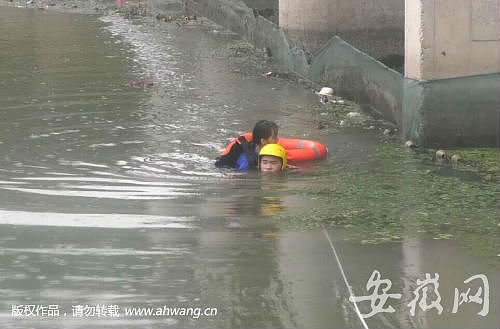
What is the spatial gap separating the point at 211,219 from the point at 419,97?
406 centimetres

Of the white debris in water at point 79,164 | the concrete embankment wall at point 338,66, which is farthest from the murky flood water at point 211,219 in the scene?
the concrete embankment wall at point 338,66

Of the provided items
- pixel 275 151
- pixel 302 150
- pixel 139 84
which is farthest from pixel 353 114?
pixel 139 84

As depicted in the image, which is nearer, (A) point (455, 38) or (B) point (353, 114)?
(A) point (455, 38)

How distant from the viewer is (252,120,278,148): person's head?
10203 mm

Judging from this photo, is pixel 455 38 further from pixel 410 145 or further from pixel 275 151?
pixel 275 151

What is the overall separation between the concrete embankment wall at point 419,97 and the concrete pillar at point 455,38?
6.5 inches

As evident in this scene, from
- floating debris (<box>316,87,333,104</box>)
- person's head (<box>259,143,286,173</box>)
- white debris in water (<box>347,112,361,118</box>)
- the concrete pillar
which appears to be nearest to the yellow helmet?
person's head (<box>259,143,286,173</box>)

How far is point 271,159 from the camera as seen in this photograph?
9.98 metres

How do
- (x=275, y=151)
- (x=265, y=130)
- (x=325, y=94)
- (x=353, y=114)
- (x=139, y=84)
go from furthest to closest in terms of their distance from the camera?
(x=139, y=84) < (x=325, y=94) < (x=353, y=114) < (x=265, y=130) < (x=275, y=151)

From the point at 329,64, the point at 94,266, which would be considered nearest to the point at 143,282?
the point at 94,266

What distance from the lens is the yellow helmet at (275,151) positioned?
9.97 meters

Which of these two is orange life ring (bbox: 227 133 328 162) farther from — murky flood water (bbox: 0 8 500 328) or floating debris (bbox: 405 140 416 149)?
floating debris (bbox: 405 140 416 149)

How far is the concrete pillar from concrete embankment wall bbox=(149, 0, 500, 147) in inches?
6.5

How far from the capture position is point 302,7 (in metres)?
18.3
